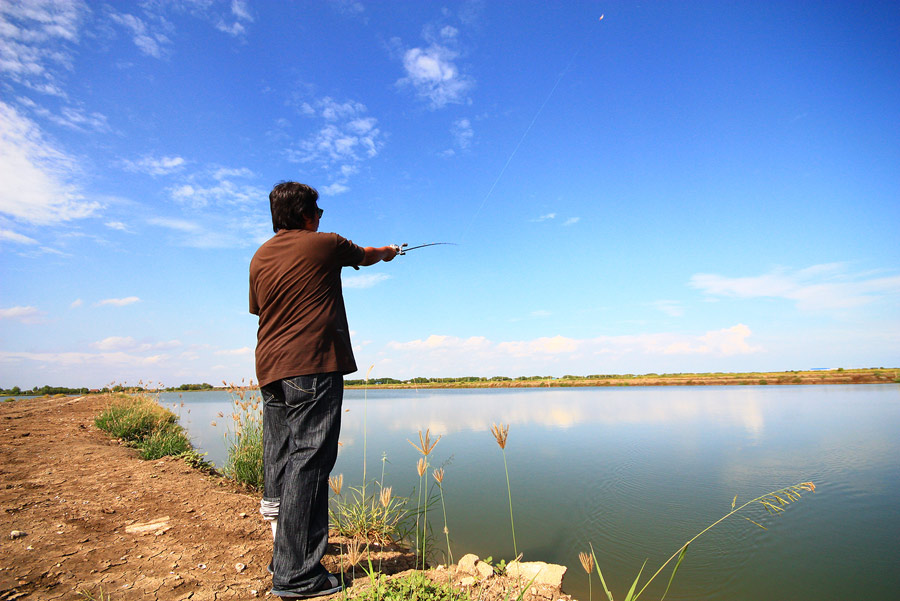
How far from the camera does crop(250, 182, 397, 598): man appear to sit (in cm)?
200

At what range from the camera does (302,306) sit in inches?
86.0

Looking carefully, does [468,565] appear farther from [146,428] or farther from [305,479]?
[146,428]

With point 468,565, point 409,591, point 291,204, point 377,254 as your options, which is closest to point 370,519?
point 468,565

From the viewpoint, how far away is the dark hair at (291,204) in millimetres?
2350

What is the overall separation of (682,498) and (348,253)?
4025 mm

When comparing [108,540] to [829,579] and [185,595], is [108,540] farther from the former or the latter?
[829,579]

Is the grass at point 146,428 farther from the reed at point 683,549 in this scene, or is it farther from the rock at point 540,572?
the reed at point 683,549

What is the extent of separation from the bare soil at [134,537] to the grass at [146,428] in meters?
0.51

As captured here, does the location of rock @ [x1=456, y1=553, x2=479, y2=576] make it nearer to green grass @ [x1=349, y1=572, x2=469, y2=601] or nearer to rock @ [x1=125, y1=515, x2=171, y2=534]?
green grass @ [x1=349, y1=572, x2=469, y2=601]

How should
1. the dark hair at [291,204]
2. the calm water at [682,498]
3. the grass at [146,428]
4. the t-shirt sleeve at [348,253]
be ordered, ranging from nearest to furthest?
the t-shirt sleeve at [348,253], the dark hair at [291,204], the calm water at [682,498], the grass at [146,428]

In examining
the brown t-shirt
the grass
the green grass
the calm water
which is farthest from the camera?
the grass

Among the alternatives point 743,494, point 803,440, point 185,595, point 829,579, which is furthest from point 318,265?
point 803,440

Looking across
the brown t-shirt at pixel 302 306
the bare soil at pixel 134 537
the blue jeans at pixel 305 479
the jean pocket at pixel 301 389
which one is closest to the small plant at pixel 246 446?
the bare soil at pixel 134 537

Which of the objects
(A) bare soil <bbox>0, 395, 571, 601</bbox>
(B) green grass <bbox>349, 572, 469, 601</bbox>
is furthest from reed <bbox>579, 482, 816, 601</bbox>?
(B) green grass <bbox>349, 572, 469, 601</bbox>
